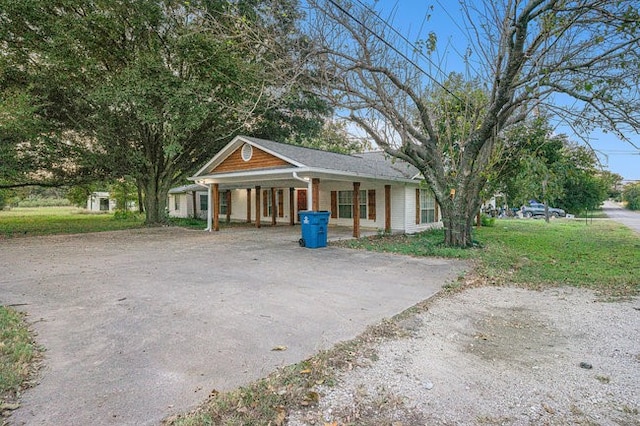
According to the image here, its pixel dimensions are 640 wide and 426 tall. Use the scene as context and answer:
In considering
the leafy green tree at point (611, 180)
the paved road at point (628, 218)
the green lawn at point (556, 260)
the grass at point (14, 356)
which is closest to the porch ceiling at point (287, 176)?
the green lawn at point (556, 260)

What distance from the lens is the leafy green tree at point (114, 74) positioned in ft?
39.0

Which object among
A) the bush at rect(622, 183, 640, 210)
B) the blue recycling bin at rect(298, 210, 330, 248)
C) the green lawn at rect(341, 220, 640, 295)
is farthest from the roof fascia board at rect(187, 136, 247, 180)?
the bush at rect(622, 183, 640, 210)

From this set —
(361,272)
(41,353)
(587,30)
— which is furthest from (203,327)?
(587,30)

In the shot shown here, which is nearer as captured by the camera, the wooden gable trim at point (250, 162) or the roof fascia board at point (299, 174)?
the roof fascia board at point (299, 174)

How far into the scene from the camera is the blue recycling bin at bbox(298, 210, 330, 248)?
34.9 ft

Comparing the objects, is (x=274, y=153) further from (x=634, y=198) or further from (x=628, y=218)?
(x=634, y=198)

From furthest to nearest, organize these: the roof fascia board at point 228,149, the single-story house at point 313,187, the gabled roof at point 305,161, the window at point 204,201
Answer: the window at point 204,201 → the roof fascia board at point 228,149 → the single-story house at point 313,187 → the gabled roof at point 305,161

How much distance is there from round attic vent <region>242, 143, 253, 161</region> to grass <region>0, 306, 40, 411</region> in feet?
32.9

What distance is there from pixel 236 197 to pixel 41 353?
19.4 metres

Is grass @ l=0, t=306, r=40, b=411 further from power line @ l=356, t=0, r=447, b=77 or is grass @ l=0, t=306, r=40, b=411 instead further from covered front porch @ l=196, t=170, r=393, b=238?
power line @ l=356, t=0, r=447, b=77

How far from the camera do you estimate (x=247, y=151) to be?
44.9 feet

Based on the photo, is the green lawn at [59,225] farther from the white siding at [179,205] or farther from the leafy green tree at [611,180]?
the leafy green tree at [611,180]

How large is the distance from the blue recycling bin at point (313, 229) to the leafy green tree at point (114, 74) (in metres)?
3.62

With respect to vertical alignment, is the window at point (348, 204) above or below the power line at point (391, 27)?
below
